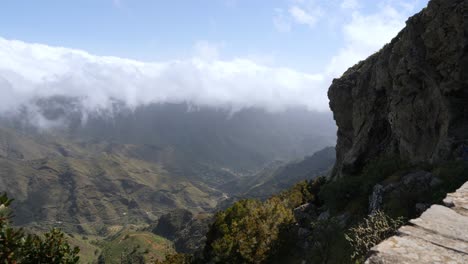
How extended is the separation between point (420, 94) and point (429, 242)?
146 feet

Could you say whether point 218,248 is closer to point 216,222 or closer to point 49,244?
point 216,222

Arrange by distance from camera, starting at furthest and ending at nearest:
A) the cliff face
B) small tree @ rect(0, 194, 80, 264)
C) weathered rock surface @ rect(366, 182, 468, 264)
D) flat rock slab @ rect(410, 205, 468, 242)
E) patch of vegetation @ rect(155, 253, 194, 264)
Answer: patch of vegetation @ rect(155, 253, 194, 264) < the cliff face < small tree @ rect(0, 194, 80, 264) < flat rock slab @ rect(410, 205, 468, 242) < weathered rock surface @ rect(366, 182, 468, 264)

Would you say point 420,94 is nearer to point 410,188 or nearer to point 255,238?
point 410,188

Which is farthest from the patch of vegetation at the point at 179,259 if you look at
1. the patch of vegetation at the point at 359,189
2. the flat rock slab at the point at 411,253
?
the flat rock slab at the point at 411,253

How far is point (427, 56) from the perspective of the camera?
153 ft

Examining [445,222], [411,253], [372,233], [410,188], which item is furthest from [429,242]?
[410,188]

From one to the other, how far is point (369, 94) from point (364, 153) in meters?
10.5

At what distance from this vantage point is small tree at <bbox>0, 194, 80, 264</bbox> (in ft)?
57.7

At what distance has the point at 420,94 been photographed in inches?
1944

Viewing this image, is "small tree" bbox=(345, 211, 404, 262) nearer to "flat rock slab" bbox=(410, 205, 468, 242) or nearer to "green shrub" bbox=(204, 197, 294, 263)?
"flat rock slab" bbox=(410, 205, 468, 242)

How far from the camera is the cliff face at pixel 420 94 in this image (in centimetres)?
4066

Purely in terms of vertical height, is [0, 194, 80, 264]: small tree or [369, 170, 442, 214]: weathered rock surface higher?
[369, 170, 442, 214]: weathered rock surface

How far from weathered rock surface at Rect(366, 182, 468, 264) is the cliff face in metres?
26.1

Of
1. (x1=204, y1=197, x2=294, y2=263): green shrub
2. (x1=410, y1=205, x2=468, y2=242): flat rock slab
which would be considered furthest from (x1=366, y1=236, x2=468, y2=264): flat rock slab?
(x1=204, y1=197, x2=294, y2=263): green shrub
